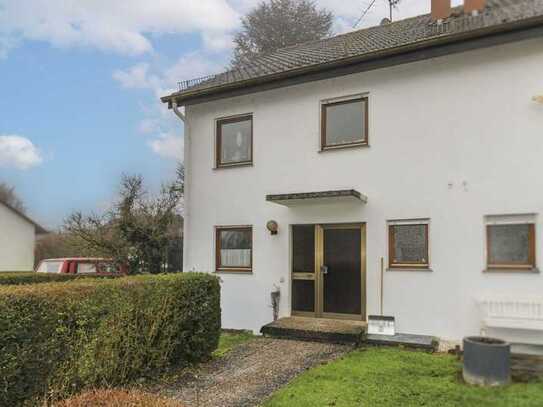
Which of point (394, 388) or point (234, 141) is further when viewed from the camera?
point (234, 141)

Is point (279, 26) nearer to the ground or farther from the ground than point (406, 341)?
farther from the ground

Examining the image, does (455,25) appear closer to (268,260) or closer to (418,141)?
(418,141)

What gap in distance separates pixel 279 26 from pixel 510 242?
26.4 metres

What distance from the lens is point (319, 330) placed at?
9.41 metres

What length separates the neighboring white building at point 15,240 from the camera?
32188 millimetres

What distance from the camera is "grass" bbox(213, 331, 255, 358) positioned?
363 inches

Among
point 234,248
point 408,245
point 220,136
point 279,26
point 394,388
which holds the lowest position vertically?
point 394,388

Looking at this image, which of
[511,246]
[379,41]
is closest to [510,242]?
[511,246]

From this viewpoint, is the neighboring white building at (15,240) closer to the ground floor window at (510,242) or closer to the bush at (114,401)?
the ground floor window at (510,242)

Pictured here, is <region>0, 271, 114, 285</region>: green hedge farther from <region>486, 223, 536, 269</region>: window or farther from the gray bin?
<region>486, 223, 536, 269</region>: window

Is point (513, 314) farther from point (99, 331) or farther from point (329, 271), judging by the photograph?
point (99, 331)

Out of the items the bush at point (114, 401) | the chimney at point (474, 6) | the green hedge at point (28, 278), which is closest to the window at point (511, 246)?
the chimney at point (474, 6)

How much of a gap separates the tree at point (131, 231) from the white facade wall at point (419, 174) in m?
6.19

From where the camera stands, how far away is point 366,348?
355 inches
